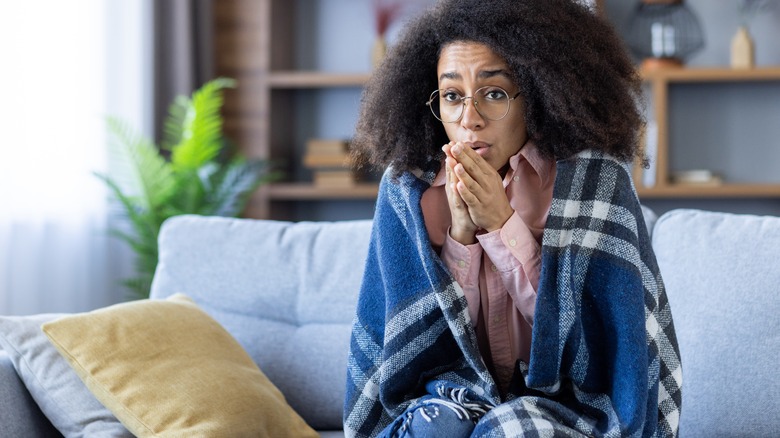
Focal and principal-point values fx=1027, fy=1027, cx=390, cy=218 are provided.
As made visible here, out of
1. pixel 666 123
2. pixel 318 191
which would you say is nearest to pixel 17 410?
pixel 318 191

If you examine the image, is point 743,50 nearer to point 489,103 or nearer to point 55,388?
point 489,103

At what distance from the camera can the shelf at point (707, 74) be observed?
3939mm

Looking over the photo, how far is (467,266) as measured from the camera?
1.77 metres

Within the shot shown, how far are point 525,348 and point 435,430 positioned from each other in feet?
0.81

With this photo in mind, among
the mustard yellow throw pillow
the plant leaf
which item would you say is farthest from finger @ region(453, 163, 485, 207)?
the plant leaf

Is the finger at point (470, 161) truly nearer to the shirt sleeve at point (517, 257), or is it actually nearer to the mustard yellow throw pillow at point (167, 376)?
the shirt sleeve at point (517, 257)

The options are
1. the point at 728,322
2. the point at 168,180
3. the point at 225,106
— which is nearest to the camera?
the point at 728,322

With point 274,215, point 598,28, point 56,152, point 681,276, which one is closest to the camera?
point 598,28

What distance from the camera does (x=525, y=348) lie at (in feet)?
5.83

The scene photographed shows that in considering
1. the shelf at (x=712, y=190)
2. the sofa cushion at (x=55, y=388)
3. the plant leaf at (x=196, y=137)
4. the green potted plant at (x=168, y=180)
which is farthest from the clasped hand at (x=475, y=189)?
the shelf at (x=712, y=190)

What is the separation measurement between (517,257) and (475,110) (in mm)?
255

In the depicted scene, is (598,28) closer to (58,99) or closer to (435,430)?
(435,430)

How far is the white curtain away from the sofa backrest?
3.53ft

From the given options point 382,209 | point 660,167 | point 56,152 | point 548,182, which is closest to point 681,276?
point 548,182
